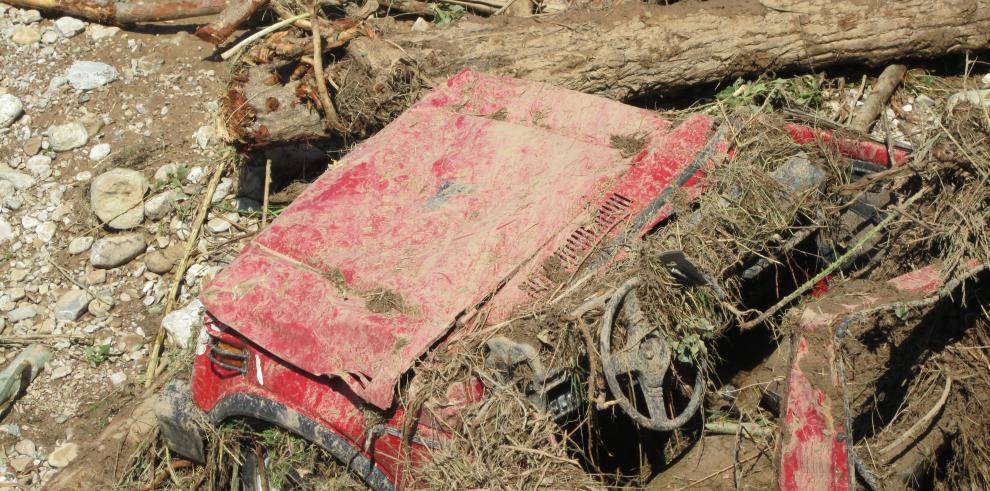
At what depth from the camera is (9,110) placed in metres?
6.32

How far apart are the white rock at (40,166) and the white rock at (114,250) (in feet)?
2.25

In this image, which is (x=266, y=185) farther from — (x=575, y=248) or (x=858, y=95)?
(x=858, y=95)

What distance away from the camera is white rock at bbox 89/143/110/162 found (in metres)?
6.14

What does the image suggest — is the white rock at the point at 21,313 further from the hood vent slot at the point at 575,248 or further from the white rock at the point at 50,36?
the hood vent slot at the point at 575,248

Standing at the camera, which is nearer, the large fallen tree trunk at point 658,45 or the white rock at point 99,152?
the large fallen tree trunk at point 658,45

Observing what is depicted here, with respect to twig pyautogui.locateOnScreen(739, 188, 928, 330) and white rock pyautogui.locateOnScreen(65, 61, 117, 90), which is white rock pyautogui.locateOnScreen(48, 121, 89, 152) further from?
twig pyautogui.locateOnScreen(739, 188, 928, 330)

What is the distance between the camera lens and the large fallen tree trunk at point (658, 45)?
208 inches

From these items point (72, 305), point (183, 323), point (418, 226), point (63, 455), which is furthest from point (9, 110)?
point (418, 226)

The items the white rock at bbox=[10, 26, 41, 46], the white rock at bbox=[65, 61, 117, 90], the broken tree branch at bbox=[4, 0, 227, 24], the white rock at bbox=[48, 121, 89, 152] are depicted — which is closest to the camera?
the white rock at bbox=[48, 121, 89, 152]

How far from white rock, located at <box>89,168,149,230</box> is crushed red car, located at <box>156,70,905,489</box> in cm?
205

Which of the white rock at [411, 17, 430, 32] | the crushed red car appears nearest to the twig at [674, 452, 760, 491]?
the crushed red car

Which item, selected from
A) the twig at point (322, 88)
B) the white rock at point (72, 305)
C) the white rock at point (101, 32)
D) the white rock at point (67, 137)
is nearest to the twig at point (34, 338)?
the white rock at point (72, 305)

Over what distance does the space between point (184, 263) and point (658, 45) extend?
2874 millimetres

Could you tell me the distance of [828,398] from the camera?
3.14 m
